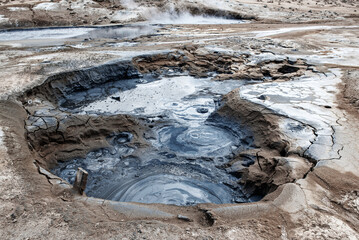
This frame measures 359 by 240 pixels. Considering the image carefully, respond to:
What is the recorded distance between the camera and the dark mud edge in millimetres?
2523

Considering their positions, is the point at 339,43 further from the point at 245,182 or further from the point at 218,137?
the point at 245,182

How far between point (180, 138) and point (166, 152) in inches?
17.3

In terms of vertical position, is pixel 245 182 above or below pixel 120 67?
below

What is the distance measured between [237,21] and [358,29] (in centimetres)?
557

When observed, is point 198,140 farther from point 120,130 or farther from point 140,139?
point 120,130

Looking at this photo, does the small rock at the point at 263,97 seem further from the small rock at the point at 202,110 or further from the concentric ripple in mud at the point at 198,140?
the small rock at the point at 202,110

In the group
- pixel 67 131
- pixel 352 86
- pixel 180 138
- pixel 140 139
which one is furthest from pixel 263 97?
pixel 67 131

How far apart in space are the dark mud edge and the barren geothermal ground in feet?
0.06

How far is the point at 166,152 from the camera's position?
4.26m

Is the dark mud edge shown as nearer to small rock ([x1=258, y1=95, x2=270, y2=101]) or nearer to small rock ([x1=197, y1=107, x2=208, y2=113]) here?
small rock ([x1=258, y1=95, x2=270, y2=101])

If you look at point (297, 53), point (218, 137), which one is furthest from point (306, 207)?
point (297, 53)

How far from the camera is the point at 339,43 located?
9297 millimetres

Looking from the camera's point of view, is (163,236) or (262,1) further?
(262,1)

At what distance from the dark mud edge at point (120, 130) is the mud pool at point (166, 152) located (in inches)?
6.6
